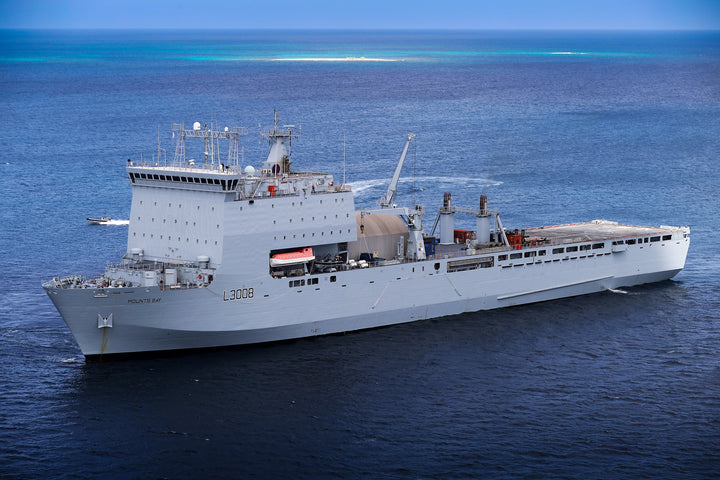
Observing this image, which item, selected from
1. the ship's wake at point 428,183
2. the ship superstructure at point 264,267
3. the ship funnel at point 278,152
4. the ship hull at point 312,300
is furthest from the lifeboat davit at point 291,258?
the ship's wake at point 428,183

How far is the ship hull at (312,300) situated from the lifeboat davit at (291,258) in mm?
872

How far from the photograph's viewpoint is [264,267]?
41281mm

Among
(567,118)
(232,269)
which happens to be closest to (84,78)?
(567,118)

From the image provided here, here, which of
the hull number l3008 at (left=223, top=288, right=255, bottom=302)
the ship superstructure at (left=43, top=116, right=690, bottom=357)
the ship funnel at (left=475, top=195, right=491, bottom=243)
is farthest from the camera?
the ship funnel at (left=475, top=195, right=491, bottom=243)

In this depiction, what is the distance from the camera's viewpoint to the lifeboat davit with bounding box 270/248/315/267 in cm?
4181

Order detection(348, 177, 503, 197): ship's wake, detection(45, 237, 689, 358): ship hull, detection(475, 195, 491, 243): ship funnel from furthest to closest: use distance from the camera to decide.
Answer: detection(348, 177, 503, 197): ship's wake < detection(475, 195, 491, 243): ship funnel < detection(45, 237, 689, 358): ship hull

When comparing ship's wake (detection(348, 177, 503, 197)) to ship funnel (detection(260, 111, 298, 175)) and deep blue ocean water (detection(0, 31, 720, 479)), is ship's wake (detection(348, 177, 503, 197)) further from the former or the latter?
ship funnel (detection(260, 111, 298, 175))

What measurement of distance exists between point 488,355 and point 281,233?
998cm

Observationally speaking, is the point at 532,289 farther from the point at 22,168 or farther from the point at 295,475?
the point at 22,168

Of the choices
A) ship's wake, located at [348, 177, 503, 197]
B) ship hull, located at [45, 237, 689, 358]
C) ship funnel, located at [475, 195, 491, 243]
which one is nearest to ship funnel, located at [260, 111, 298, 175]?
ship hull, located at [45, 237, 689, 358]

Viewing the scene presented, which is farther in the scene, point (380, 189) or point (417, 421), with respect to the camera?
point (380, 189)

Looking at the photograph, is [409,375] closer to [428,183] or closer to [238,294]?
[238,294]

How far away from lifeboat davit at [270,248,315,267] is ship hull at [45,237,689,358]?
87cm

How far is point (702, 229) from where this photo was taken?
64.7 m
